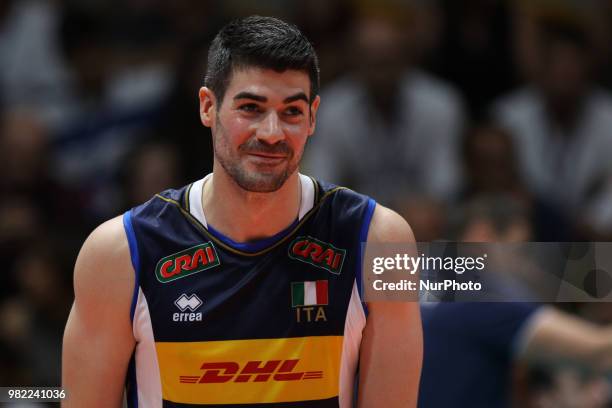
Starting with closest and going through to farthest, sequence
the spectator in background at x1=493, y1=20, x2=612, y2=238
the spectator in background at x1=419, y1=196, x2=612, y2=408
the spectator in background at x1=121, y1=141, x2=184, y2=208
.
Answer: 1. the spectator in background at x1=419, y1=196, x2=612, y2=408
2. the spectator in background at x1=121, y1=141, x2=184, y2=208
3. the spectator in background at x1=493, y1=20, x2=612, y2=238

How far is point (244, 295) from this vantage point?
3.44 meters

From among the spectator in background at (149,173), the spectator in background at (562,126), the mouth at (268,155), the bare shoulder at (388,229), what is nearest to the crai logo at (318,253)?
the bare shoulder at (388,229)

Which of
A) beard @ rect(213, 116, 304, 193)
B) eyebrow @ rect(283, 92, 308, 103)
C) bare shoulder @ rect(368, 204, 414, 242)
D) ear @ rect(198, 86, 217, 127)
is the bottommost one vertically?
bare shoulder @ rect(368, 204, 414, 242)

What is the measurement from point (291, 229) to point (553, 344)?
181cm

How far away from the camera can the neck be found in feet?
11.4

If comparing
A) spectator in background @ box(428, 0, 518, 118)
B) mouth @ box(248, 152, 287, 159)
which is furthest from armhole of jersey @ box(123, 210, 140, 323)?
spectator in background @ box(428, 0, 518, 118)

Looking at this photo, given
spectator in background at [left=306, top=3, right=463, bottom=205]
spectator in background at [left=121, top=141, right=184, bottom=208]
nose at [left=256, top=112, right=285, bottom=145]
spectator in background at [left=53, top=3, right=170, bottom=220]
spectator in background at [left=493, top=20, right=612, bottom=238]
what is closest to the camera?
nose at [left=256, top=112, right=285, bottom=145]

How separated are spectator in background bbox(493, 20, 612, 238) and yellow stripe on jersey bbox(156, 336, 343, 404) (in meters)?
4.67

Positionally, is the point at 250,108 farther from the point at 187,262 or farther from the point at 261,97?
the point at 187,262

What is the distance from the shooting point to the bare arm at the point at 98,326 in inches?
134

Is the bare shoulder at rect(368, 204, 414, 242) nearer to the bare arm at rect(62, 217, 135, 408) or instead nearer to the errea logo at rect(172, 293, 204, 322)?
the errea logo at rect(172, 293, 204, 322)

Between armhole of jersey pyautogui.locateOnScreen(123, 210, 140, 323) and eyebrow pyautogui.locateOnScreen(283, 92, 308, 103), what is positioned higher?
eyebrow pyautogui.locateOnScreen(283, 92, 308, 103)

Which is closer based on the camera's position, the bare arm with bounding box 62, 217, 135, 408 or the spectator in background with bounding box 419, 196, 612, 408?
the bare arm with bounding box 62, 217, 135, 408

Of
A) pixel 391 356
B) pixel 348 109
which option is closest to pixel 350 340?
pixel 391 356
